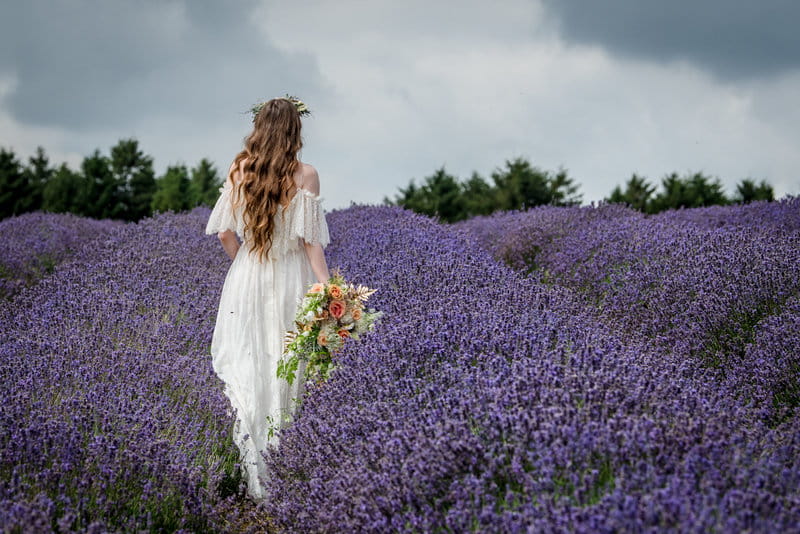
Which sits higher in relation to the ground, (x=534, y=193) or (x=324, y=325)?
(x=534, y=193)

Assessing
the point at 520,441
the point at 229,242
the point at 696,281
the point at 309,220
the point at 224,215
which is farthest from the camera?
the point at 696,281

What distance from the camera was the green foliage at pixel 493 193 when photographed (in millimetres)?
15719

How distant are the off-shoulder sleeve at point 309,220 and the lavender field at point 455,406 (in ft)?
1.84

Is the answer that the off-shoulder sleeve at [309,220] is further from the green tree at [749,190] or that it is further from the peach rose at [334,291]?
the green tree at [749,190]

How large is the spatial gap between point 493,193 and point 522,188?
105cm

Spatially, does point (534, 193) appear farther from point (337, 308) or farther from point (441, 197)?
point (337, 308)

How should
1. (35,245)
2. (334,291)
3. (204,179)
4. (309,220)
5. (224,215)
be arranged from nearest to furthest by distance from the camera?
(334,291), (309,220), (224,215), (35,245), (204,179)

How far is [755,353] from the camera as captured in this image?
3.58m

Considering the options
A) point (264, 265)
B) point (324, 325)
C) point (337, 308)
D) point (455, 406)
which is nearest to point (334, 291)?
point (337, 308)

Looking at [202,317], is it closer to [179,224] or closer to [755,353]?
[755,353]

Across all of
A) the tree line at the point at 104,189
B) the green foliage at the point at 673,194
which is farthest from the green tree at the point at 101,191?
the green foliage at the point at 673,194

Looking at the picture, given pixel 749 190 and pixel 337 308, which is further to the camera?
pixel 749 190

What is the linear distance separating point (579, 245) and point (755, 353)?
2.96 meters

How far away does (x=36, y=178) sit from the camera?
20.2m
